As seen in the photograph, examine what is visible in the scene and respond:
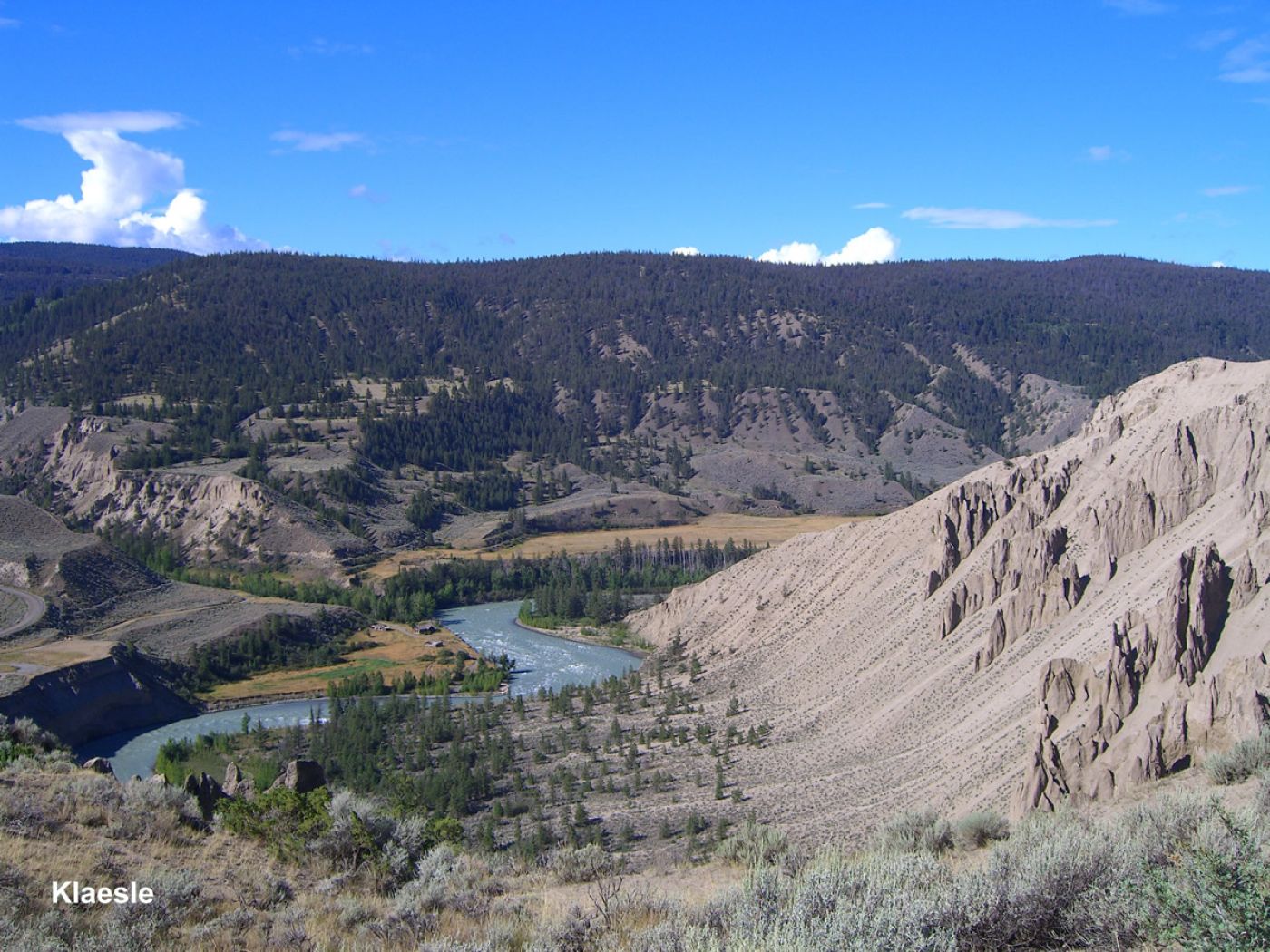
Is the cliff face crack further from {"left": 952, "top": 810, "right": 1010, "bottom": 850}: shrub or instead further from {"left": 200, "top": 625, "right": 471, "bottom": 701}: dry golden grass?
{"left": 200, "top": 625, "right": 471, "bottom": 701}: dry golden grass

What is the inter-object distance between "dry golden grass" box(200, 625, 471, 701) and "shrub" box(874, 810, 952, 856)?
52008mm

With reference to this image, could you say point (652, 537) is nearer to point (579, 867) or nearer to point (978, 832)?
point (978, 832)

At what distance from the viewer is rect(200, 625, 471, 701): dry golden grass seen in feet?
224

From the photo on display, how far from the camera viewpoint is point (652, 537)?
122m

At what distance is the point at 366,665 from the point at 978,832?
193 ft

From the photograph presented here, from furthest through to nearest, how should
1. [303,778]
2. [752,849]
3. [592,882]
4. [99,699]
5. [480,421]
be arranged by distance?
[480,421] < [99,699] < [303,778] < [752,849] < [592,882]

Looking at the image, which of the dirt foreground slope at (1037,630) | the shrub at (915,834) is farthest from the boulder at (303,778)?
the shrub at (915,834)

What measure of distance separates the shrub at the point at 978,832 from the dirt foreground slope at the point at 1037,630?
5531mm

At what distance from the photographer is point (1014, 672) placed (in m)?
37.7

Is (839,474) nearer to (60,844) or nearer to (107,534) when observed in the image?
(107,534)

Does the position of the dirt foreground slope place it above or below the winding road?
above

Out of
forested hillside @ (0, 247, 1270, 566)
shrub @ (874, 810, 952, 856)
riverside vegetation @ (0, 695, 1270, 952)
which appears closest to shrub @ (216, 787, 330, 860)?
riverside vegetation @ (0, 695, 1270, 952)

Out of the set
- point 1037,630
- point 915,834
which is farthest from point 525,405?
point 915,834

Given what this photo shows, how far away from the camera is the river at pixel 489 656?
55875 mm
